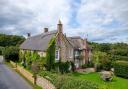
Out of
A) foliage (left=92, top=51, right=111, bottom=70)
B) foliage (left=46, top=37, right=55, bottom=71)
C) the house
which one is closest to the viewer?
foliage (left=46, top=37, right=55, bottom=71)

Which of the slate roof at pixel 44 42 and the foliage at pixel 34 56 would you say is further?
the slate roof at pixel 44 42

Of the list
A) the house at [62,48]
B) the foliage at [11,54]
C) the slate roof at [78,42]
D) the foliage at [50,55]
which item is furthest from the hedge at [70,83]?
the foliage at [11,54]

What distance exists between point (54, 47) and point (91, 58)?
64.4ft

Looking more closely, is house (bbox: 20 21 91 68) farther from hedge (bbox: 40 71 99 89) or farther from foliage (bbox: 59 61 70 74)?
hedge (bbox: 40 71 99 89)

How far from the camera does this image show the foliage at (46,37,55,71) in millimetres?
44031

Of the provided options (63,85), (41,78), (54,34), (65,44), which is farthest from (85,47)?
(63,85)

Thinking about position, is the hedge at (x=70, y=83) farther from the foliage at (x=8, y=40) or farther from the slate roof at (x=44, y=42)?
the foliage at (x=8, y=40)

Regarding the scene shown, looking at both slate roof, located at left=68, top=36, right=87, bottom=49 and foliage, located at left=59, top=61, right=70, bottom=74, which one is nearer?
foliage, located at left=59, top=61, right=70, bottom=74

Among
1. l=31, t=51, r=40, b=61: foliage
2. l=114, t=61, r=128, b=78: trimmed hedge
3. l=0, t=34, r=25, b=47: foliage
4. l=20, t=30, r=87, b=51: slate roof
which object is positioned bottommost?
l=114, t=61, r=128, b=78: trimmed hedge

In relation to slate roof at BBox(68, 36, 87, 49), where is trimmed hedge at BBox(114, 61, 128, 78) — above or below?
below

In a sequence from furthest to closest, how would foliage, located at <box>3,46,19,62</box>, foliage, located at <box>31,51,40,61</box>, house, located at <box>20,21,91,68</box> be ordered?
foliage, located at <box>3,46,19,62</box>, house, located at <box>20,21,91,68</box>, foliage, located at <box>31,51,40,61</box>

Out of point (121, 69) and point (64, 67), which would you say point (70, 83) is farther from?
point (121, 69)

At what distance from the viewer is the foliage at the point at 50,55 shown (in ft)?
144

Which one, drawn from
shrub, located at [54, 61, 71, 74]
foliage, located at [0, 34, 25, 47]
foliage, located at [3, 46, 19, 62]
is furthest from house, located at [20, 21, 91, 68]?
foliage, located at [0, 34, 25, 47]
